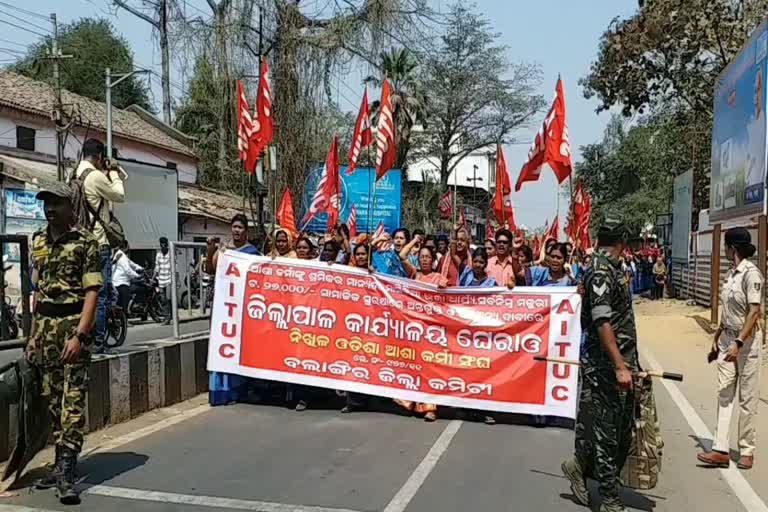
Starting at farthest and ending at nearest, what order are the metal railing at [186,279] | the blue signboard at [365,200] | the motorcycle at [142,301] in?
the blue signboard at [365,200] < the motorcycle at [142,301] < the metal railing at [186,279]

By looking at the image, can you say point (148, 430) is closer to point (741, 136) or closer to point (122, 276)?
point (122, 276)

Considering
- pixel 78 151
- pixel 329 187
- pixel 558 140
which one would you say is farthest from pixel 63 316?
pixel 78 151

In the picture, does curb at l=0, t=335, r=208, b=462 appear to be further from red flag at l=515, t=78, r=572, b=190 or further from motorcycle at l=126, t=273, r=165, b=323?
motorcycle at l=126, t=273, r=165, b=323

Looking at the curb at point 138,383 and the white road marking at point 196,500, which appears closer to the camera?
the white road marking at point 196,500

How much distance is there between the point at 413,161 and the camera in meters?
49.2

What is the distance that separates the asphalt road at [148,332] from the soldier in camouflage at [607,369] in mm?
5844

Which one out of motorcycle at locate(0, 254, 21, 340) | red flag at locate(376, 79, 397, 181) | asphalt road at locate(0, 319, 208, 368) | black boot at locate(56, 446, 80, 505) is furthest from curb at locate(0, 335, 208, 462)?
red flag at locate(376, 79, 397, 181)

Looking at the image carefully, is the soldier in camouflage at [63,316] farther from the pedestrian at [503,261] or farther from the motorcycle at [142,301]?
the motorcycle at [142,301]

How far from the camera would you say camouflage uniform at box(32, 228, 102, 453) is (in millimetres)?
5086

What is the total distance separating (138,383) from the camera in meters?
7.43

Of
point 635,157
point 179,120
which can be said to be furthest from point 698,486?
point 635,157

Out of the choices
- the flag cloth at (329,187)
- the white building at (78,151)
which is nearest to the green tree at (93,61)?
the white building at (78,151)

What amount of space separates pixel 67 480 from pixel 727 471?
4.79 m

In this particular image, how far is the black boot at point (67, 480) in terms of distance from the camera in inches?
192
